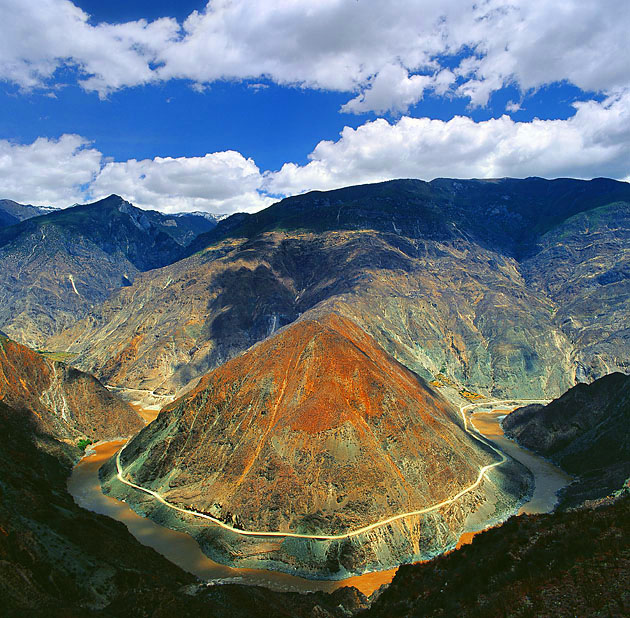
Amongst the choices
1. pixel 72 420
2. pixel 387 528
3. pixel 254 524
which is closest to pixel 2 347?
pixel 72 420

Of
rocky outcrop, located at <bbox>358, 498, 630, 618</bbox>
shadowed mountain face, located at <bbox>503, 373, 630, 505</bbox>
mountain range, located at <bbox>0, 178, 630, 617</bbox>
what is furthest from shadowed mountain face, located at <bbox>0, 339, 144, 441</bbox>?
shadowed mountain face, located at <bbox>503, 373, 630, 505</bbox>

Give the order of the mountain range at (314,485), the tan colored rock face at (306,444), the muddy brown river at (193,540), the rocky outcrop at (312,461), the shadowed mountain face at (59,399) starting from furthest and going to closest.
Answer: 1. the shadowed mountain face at (59,399)
2. the tan colored rock face at (306,444)
3. the rocky outcrop at (312,461)
4. the muddy brown river at (193,540)
5. the mountain range at (314,485)

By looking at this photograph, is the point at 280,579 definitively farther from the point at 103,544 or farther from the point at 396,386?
the point at 396,386

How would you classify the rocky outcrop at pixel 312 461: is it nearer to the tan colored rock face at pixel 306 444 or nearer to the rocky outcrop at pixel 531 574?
the tan colored rock face at pixel 306 444

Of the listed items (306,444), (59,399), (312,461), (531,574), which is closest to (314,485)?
(312,461)

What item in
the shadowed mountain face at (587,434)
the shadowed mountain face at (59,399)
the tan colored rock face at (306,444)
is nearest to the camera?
the tan colored rock face at (306,444)

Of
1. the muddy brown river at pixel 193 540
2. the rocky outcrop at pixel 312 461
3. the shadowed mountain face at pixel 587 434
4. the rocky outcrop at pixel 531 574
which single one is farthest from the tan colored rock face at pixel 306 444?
the rocky outcrop at pixel 531 574
